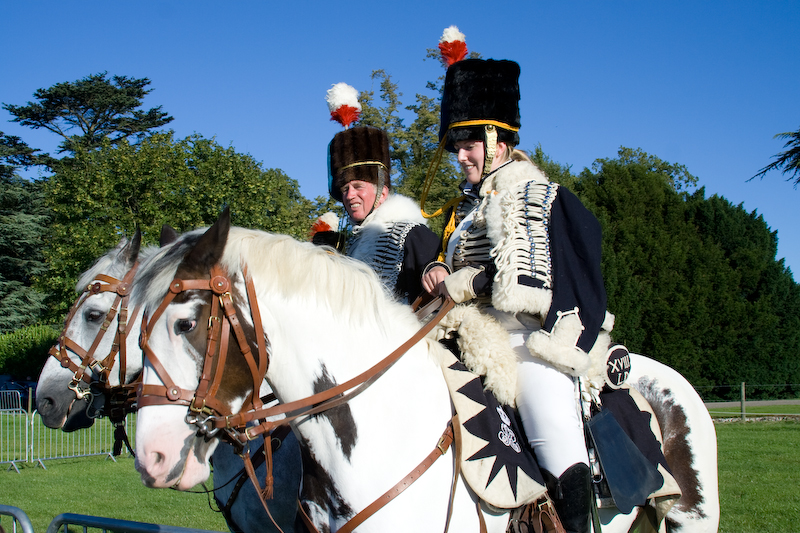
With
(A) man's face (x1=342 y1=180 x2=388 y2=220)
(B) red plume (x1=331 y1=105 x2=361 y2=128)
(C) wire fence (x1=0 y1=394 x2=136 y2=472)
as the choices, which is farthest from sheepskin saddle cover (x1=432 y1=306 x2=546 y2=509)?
(C) wire fence (x1=0 y1=394 x2=136 y2=472)

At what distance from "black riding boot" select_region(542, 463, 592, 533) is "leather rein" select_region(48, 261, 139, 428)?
2.80 m

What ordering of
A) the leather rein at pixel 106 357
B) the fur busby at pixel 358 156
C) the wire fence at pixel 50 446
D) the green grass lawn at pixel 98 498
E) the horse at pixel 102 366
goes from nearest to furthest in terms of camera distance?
the horse at pixel 102 366 < the leather rein at pixel 106 357 < the fur busby at pixel 358 156 < the green grass lawn at pixel 98 498 < the wire fence at pixel 50 446

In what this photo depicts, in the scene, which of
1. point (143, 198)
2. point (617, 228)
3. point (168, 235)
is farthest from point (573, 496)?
point (617, 228)

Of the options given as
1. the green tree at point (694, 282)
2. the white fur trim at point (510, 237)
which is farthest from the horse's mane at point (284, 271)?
the green tree at point (694, 282)

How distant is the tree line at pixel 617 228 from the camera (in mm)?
19500

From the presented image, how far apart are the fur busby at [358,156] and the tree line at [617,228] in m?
14.2

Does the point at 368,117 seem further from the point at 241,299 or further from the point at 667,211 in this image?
the point at 241,299

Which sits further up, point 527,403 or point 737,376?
point 527,403

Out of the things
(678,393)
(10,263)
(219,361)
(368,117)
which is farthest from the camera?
(10,263)

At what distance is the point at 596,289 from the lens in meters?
2.87

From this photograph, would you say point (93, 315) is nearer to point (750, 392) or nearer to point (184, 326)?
point (184, 326)

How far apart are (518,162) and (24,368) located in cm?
3145

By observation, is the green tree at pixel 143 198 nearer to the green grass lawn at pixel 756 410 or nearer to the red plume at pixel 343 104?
the red plume at pixel 343 104

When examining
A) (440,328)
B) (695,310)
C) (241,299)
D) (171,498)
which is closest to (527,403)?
(440,328)
